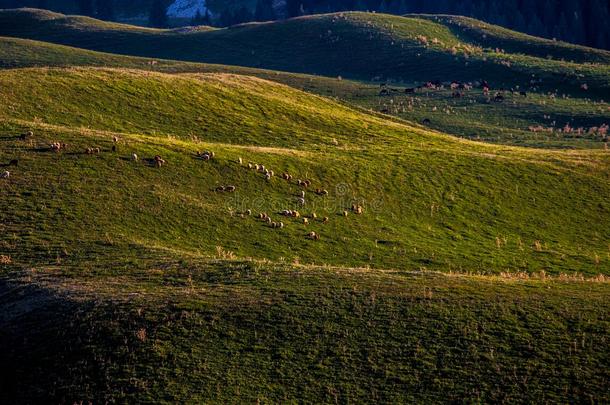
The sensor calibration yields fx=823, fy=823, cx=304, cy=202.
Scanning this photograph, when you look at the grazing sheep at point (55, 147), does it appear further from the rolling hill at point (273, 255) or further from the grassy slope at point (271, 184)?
the grassy slope at point (271, 184)

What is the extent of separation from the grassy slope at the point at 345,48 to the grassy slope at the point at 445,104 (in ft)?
47.2

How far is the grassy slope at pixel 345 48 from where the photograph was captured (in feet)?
462

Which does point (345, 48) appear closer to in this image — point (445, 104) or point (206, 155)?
point (445, 104)

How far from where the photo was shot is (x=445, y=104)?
118500 mm

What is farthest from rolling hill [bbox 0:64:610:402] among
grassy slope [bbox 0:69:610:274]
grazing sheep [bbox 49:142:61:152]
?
grazing sheep [bbox 49:142:61:152]

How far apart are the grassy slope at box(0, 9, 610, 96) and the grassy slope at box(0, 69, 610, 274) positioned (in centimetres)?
5873

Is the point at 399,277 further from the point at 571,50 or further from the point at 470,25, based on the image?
the point at 470,25

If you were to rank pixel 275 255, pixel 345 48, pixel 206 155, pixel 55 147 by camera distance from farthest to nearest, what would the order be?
pixel 345 48
pixel 206 155
pixel 55 147
pixel 275 255

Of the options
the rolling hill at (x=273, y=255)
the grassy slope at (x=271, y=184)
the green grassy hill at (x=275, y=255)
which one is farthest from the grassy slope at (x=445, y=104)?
the rolling hill at (x=273, y=255)

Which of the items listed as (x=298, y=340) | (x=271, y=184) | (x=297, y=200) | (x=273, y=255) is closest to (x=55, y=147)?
(x=271, y=184)

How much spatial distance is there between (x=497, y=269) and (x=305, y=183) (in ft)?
55.0

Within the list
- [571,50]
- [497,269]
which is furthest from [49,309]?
[571,50]

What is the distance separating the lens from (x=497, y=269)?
50031mm

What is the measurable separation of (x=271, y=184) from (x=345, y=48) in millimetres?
103836
